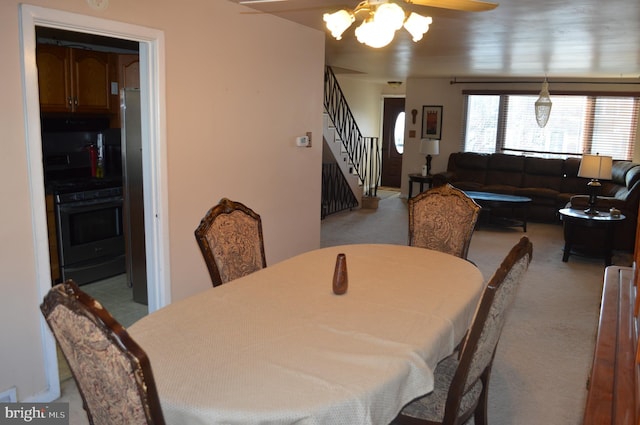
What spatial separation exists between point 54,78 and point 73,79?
189mm

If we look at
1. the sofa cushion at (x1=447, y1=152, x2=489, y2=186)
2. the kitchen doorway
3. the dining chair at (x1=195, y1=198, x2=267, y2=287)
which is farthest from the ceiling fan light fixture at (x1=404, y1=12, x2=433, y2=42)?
the sofa cushion at (x1=447, y1=152, x2=489, y2=186)

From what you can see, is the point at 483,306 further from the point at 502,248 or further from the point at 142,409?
the point at 502,248

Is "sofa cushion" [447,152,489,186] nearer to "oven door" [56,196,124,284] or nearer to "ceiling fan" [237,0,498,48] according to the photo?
"oven door" [56,196,124,284]

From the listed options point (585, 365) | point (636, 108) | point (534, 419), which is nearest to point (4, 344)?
point (534, 419)

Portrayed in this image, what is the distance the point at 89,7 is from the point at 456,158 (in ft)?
24.0

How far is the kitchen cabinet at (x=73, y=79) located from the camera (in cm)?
450

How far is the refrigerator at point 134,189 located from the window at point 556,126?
6.76 m

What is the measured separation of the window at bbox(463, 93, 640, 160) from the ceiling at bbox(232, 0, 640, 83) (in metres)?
0.51

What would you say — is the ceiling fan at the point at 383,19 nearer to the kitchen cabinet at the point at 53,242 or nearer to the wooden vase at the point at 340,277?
the wooden vase at the point at 340,277

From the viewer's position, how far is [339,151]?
8438 mm

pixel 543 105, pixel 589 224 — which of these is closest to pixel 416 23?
pixel 589 224

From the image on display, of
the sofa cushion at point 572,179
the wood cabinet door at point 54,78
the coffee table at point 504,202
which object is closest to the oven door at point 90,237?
the wood cabinet door at point 54,78

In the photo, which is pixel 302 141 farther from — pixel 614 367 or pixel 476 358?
pixel 614 367

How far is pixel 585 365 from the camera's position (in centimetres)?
336
